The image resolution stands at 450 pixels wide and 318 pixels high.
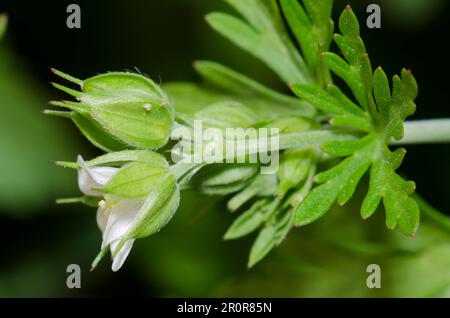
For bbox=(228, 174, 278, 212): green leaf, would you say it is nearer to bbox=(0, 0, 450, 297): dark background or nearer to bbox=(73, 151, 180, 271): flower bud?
bbox=(73, 151, 180, 271): flower bud

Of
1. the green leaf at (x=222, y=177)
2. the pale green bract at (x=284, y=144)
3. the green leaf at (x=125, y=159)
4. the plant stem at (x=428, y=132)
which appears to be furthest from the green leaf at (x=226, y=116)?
the plant stem at (x=428, y=132)

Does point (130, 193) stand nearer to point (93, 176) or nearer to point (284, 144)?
point (93, 176)

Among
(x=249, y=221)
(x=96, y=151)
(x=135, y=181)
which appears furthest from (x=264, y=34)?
(x=96, y=151)

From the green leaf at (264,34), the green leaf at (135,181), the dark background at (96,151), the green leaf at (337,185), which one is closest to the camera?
the green leaf at (135,181)

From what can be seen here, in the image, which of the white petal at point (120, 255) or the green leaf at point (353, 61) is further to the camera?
the green leaf at point (353, 61)

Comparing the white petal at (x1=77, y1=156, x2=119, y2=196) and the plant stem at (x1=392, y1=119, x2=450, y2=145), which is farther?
the plant stem at (x1=392, y1=119, x2=450, y2=145)

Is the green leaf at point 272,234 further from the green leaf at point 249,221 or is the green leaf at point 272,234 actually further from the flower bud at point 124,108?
the flower bud at point 124,108

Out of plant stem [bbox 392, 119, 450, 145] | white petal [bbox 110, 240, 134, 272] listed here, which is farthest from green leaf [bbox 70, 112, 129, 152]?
plant stem [bbox 392, 119, 450, 145]
